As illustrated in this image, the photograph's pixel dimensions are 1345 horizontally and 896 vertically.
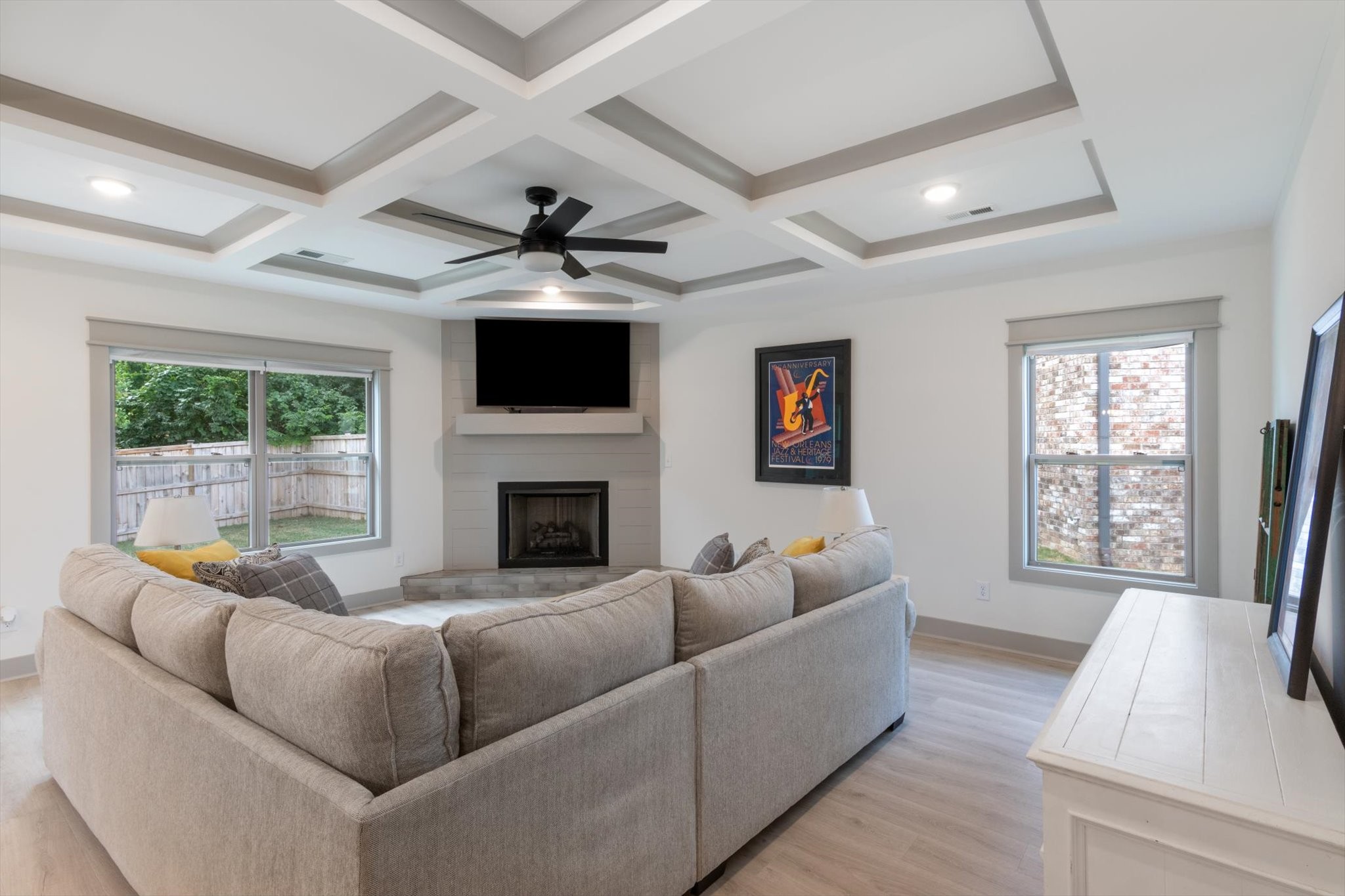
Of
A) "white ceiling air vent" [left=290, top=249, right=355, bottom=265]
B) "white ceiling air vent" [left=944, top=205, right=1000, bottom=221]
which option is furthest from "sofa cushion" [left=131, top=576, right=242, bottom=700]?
"white ceiling air vent" [left=944, top=205, right=1000, bottom=221]

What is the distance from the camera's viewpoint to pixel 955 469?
449cm

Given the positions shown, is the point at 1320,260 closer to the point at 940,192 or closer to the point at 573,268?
the point at 940,192

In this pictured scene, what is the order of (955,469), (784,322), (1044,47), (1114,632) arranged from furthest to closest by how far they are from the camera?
(784,322)
(955,469)
(1044,47)
(1114,632)

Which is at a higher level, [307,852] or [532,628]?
[532,628]

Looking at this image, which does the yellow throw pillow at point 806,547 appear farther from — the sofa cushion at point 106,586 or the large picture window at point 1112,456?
the sofa cushion at point 106,586

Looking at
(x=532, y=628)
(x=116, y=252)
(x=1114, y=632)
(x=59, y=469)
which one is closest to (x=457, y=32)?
(x=532, y=628)

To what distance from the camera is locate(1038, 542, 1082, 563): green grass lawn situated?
416 centimetres

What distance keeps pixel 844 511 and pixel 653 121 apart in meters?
2.31

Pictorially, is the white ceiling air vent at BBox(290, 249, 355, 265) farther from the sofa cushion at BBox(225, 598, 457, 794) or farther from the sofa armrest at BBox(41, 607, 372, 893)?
the sofa cushion at BBox(225, 598, 457, 794)

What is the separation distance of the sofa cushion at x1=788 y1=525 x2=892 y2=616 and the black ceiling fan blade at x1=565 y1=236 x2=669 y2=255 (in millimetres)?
1657

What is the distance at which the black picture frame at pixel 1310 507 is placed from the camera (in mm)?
1268

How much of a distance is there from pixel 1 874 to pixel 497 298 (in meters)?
4.25

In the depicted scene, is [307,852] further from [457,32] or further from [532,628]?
[457,32]

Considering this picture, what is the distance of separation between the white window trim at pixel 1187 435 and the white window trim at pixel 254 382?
473 centimetres
